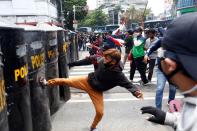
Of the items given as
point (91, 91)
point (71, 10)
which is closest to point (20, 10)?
point (71, 10)

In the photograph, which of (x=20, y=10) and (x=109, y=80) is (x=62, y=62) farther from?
(x=20, y=10)

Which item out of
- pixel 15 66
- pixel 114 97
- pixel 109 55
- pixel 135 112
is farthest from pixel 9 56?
pixel 114 97

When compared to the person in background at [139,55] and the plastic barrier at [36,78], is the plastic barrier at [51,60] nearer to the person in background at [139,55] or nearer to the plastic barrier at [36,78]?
the plastic barrier at [36,78]

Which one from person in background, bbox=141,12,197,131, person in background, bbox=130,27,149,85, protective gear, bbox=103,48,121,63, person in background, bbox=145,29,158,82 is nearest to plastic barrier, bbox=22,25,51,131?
protective gear, bbox=103,48,121,63

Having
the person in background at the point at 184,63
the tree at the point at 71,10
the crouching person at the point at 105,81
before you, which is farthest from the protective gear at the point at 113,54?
the tree at the point at 71,10

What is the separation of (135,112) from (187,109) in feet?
20.3

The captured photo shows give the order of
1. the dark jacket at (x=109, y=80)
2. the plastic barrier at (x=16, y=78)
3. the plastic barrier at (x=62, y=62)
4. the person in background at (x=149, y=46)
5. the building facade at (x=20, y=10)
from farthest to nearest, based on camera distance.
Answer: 1. the building facade at (x=20, y=10)
2. the person in background at (x=149, y=46)
3. the plastic barrier at (x=62, y=62)
4. the dark jacket at (x=109, y=80)
5. the plastic barrier at (x=16, y=78)

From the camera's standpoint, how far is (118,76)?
604 centimetres

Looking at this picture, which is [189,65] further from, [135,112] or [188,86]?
[135,112]

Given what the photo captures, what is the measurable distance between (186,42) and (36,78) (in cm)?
381

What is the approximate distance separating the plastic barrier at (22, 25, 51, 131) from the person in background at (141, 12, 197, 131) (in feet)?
11.2

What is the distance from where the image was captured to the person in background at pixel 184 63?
1.37m

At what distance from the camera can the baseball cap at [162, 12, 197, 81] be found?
137cm

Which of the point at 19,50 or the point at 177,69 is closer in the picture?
the point at 177,69
